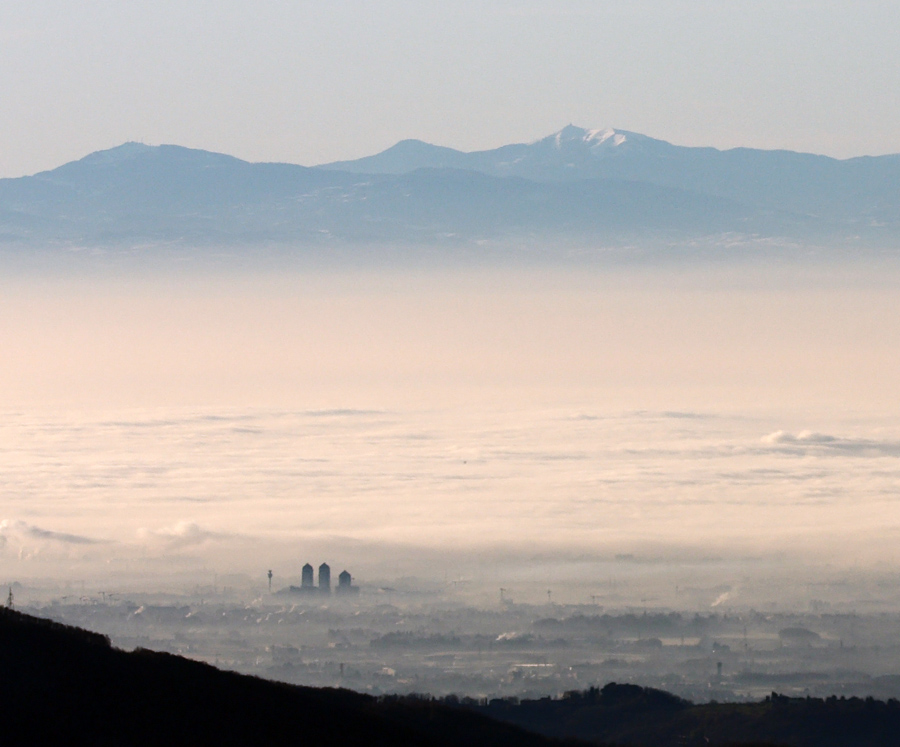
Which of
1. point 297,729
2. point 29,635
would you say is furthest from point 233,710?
point 29,635

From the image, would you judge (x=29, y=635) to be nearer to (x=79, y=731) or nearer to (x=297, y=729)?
(x=79, y=731)

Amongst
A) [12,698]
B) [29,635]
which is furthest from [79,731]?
[29,635]

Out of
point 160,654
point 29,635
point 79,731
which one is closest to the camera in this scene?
point 79,731

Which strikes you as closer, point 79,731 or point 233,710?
point 79,731

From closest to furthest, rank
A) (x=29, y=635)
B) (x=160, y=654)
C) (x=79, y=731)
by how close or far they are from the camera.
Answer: (x=79, y=731) < (x=29, y=635) < (x=160, y=654)

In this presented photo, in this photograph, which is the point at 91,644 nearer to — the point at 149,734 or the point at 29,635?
the point at 29,635

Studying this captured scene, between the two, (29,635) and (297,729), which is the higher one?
(29,635)
